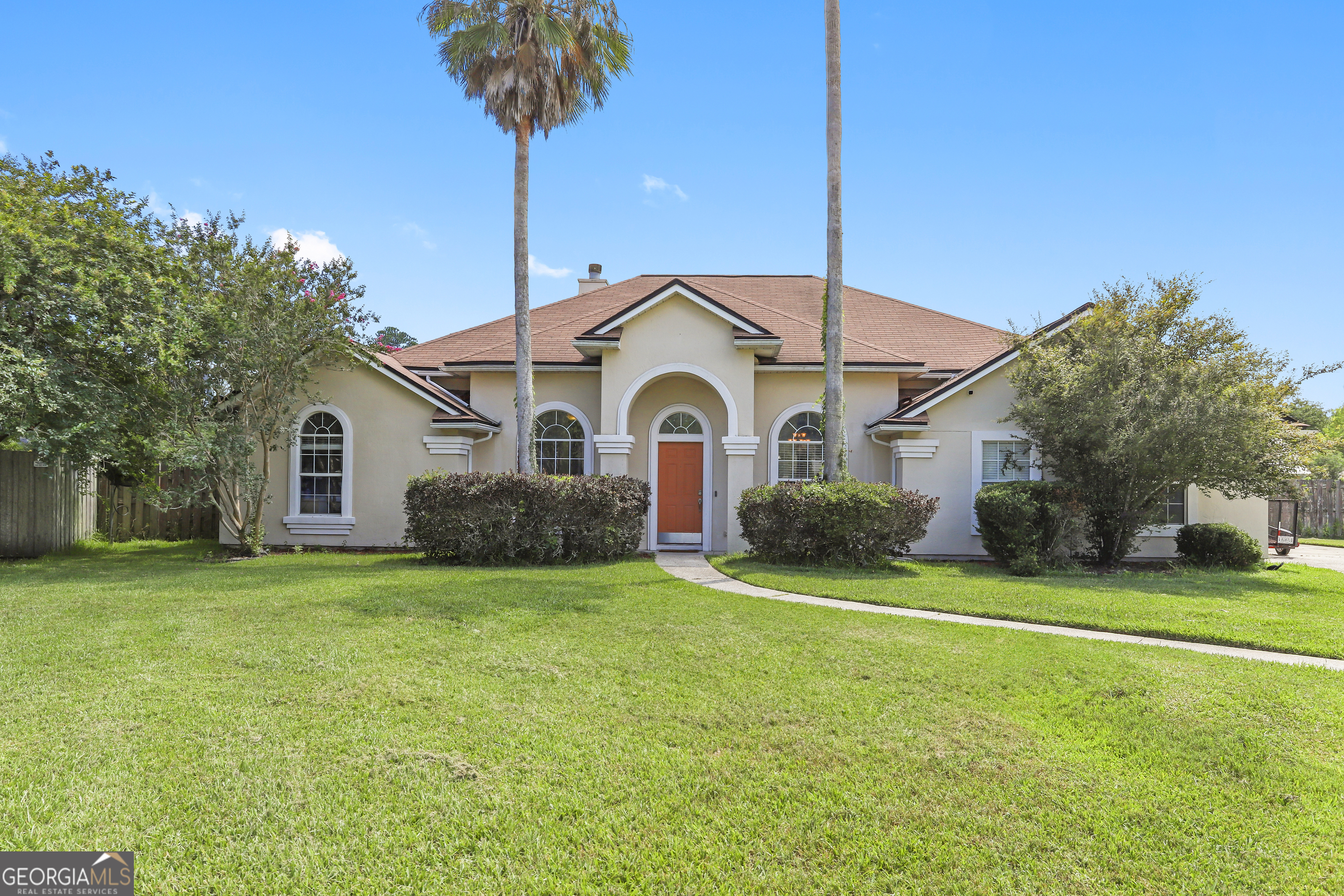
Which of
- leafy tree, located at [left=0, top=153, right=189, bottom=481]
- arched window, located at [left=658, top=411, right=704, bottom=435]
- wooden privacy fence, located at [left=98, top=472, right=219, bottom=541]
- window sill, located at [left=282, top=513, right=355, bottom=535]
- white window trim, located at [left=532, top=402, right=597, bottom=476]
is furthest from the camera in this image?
arched window, located at [left=658, top=411, right=704, bottom=435]

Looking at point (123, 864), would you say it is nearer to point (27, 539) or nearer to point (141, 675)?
point (141, 675)

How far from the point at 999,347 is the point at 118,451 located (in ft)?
61.4

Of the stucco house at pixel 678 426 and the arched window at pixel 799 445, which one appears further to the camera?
the arched window at pixel 799 445

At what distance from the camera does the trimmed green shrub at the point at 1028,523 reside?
40.1ft

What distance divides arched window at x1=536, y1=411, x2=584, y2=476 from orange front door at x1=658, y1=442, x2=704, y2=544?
1.90m

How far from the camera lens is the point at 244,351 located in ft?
41.2

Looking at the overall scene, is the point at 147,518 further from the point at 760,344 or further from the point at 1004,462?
the point at 1004,462

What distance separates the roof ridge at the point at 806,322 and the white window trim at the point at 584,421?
→ 17.8 ft

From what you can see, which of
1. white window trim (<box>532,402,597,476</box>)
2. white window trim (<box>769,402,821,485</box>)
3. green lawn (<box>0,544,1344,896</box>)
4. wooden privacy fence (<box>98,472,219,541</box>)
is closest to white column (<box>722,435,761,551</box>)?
white window trim (<box>769,402,821,485</box>)

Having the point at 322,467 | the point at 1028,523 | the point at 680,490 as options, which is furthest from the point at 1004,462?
the point at 322,467

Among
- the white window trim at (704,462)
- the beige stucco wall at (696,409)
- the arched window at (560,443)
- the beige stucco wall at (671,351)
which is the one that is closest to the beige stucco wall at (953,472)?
the beige stucco wall at (671,351)

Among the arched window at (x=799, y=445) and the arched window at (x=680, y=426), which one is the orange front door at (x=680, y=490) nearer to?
the arched window at (x=680, y=426)

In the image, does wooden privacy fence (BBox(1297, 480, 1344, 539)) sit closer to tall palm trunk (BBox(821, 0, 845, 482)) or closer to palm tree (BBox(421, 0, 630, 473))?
tall palm trunk (BBox(821, 0, 845, 482))

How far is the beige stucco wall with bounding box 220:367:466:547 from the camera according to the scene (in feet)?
49.4
